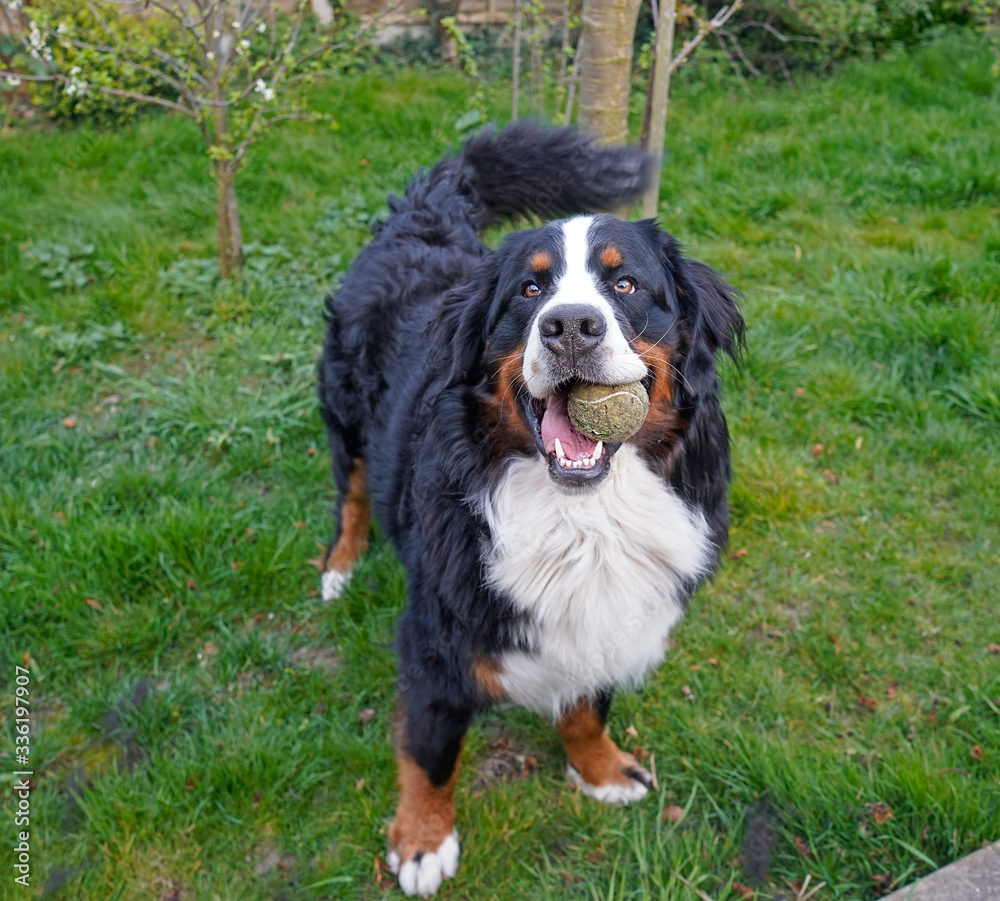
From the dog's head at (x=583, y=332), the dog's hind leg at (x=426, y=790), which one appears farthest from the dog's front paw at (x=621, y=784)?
the dog's head at (x=583, y=332)

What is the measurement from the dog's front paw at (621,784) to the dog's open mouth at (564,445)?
A: 3.34 ft

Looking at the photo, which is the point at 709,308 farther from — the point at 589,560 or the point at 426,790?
the point at 426,790

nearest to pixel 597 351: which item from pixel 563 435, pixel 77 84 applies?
pixel 563 435

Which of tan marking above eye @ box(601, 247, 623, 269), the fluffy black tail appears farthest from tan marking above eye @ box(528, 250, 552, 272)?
→ the fluffy black tail

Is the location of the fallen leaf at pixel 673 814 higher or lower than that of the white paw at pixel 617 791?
lower

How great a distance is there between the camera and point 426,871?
211 cm

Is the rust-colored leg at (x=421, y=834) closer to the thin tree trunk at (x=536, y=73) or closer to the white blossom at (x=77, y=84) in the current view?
the white blossom at (x=77, y=84)

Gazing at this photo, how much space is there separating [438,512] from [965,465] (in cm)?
237

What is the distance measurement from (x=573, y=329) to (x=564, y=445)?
289mm

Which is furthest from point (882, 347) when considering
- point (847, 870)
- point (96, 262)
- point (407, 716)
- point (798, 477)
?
point (96, 262)

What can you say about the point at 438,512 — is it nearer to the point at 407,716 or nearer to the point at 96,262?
the point at 407,716

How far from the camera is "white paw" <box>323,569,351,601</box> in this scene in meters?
2.91

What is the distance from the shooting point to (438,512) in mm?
2041

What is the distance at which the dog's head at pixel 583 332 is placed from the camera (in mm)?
1735
